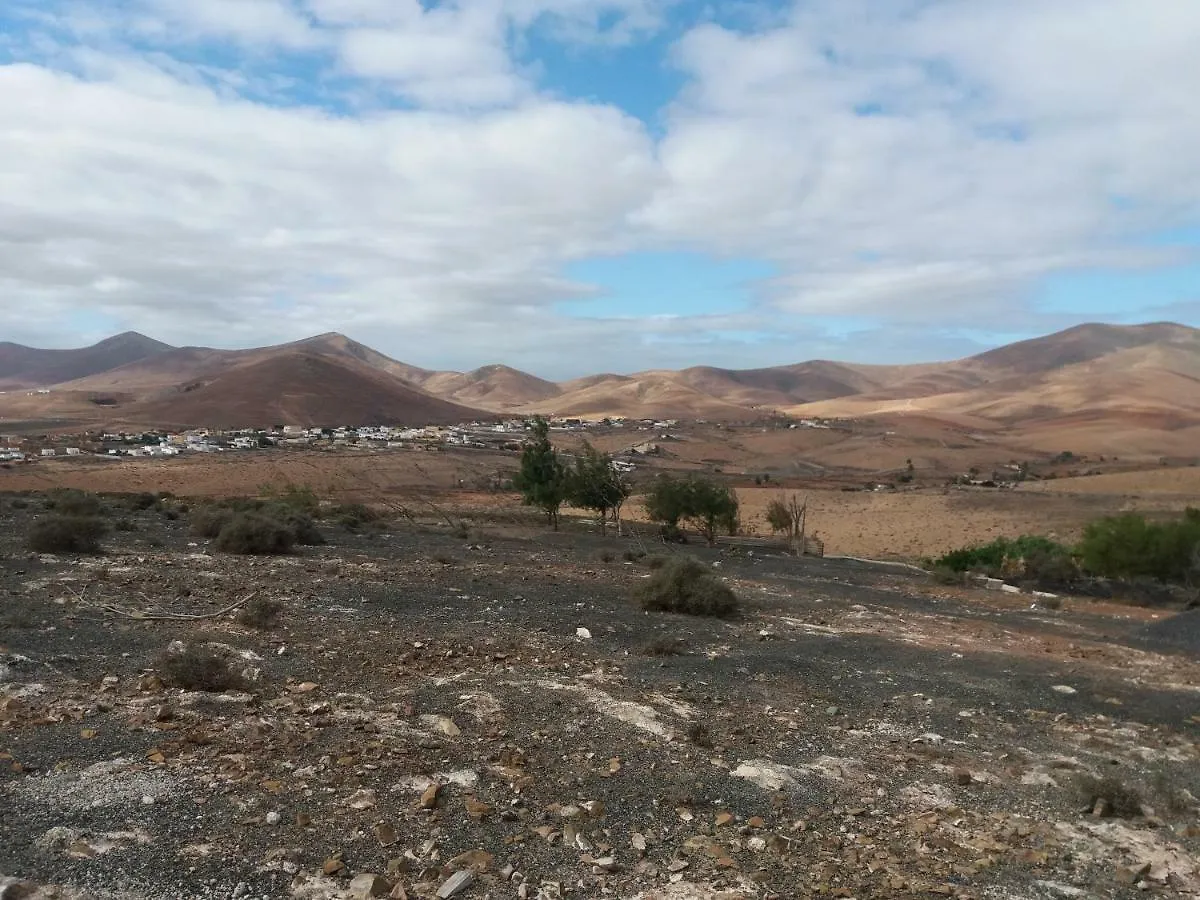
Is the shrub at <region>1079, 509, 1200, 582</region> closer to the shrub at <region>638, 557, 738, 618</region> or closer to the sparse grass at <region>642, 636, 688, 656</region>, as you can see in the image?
the shrub at <region>638, 557, 738, 618</region>

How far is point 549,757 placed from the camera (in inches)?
290

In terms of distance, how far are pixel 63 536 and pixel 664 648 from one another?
11837 mm

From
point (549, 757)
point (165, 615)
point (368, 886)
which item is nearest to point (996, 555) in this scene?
point (549, 757)

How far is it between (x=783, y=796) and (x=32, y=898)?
508 cm

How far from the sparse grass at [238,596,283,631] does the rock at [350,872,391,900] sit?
257 inches

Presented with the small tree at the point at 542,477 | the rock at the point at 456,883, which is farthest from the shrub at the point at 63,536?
the small tree at the point at 542,477

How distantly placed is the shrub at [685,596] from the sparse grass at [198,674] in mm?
8507

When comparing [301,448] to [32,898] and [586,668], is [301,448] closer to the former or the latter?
[586,668]

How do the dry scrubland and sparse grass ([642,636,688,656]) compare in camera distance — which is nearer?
sparse grass ([642,636,688,656])

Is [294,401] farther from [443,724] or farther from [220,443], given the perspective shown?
[443,724]

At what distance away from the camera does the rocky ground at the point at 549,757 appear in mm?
5496

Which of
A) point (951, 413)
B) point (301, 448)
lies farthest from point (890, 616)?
point (951, 413)

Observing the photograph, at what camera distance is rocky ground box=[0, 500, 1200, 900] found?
18.0 feet

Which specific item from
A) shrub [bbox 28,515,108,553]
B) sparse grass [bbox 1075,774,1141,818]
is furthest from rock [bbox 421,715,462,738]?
shrub [bbox 28,515,108,553]
